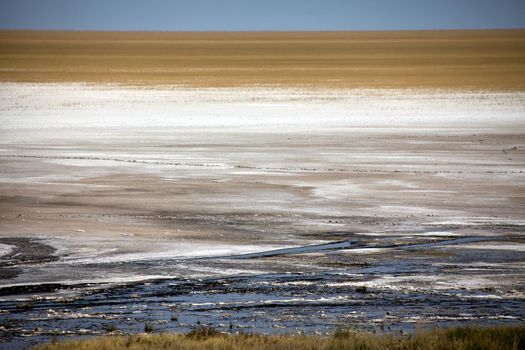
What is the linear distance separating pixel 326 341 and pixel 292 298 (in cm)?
217

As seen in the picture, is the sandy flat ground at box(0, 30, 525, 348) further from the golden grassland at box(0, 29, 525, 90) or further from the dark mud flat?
the golden grassland at box(0, 29, 525, 90)

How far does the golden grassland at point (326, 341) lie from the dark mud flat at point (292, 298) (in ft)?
1.54

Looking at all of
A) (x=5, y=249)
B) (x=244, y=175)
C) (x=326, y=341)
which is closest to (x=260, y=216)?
(x=5, y=249)

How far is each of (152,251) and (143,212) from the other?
12.4 ft

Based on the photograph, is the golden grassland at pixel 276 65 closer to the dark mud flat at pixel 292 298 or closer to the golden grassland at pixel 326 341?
the dark mud flat at pixel 292 298

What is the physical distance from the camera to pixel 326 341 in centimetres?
948

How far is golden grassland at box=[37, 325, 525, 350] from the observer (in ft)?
30.4

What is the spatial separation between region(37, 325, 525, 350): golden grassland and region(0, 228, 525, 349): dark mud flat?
18.5 inches

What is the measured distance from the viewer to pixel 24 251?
14.6 metres

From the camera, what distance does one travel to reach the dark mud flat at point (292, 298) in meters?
10.4

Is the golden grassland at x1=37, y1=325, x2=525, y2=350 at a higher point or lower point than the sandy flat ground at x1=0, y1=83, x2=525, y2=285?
lower

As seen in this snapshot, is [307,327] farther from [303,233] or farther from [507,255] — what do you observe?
[303,233]

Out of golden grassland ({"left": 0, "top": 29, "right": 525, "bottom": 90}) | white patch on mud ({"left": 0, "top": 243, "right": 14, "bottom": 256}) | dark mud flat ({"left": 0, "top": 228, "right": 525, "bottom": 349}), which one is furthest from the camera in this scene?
golden grassland ({"left": 0, "top": 29, "right": 525, "bottom": 90})

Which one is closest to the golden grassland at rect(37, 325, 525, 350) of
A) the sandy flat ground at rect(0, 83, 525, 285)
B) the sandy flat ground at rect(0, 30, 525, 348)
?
the sandy flat ground at rect(0, 30, 525, 348)
